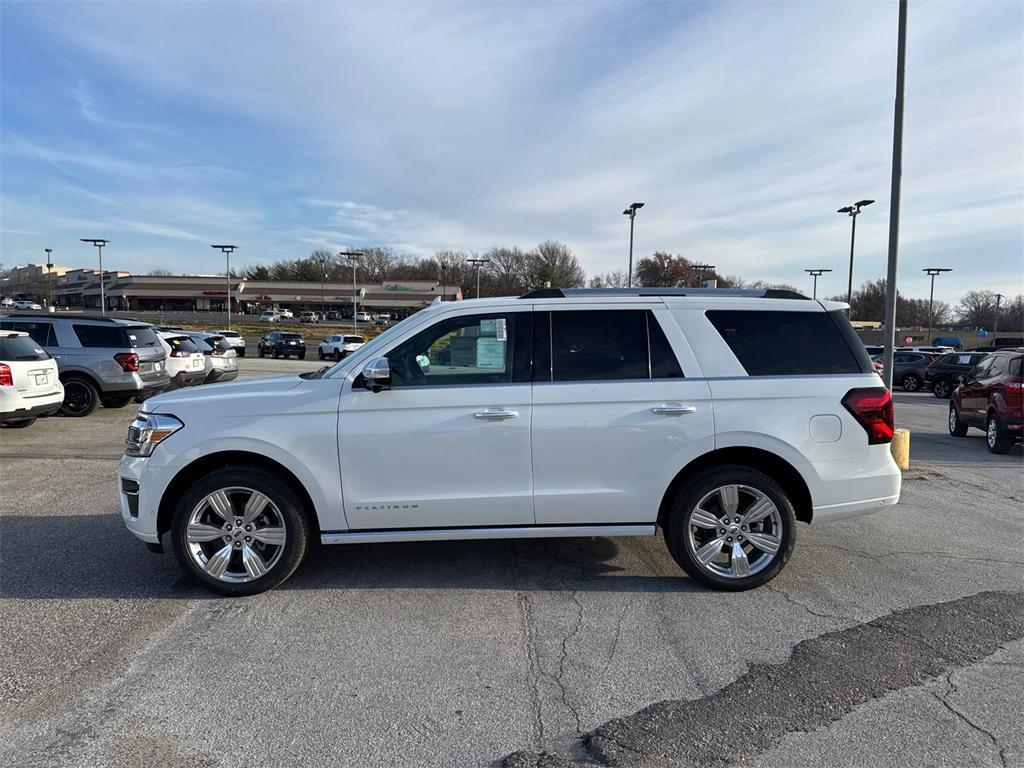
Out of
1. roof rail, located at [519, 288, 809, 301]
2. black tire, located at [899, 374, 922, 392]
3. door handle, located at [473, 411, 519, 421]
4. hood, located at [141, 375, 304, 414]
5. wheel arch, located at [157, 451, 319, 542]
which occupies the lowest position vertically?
black tire, located at [899, 374, 922, 392]

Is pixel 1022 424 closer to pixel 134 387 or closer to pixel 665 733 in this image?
pixel 665 733

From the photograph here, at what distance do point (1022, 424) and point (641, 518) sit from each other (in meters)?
8.57

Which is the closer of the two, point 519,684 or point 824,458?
point 519,684

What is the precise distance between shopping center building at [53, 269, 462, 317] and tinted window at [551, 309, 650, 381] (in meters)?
98.6

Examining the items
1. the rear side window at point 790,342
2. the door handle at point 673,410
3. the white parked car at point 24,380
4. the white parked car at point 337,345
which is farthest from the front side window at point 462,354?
the white parked car at point 337,345

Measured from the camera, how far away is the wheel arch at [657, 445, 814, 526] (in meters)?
4.32

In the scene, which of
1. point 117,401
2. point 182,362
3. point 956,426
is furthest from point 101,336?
point 956,426

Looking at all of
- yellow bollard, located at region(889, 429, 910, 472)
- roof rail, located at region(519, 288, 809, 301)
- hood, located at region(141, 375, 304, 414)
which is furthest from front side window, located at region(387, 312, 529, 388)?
yellow bollard, located at region(889, 429, 910, 472)

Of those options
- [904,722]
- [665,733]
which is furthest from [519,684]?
[904,722]

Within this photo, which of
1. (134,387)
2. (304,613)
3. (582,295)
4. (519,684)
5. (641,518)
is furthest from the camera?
(134,387)

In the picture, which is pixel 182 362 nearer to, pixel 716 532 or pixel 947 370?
pixel 716 532

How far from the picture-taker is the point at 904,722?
2.92 metres

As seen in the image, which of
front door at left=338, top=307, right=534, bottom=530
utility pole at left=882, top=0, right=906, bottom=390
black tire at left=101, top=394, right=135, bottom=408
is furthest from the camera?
black tire at left=101, top=394, right=135, bottom=408

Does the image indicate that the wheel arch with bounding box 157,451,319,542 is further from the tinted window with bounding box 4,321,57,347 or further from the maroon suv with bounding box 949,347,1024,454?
the maroon suv with bounding box 949,347,1024,454
